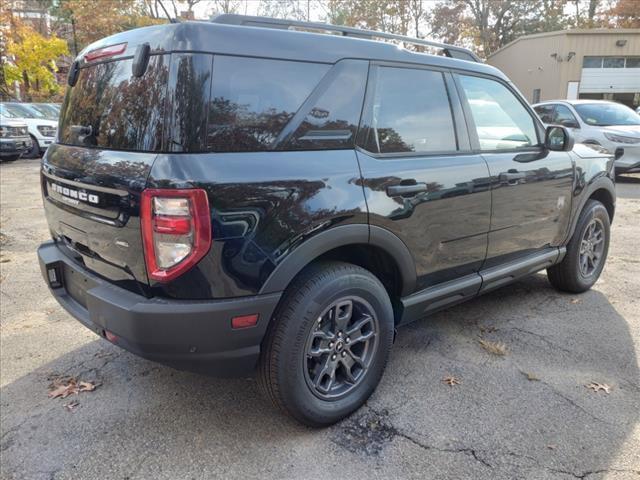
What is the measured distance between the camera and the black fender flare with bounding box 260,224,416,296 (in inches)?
85.8

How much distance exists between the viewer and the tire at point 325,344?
228cm

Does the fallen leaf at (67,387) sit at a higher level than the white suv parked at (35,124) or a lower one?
lower

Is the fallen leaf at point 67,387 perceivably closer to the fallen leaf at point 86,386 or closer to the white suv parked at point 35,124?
the fallen leaf at point 86,386

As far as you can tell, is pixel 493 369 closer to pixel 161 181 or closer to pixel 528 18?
pixel 161 181

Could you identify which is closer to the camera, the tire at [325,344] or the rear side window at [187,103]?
the rear side window at [187,103]

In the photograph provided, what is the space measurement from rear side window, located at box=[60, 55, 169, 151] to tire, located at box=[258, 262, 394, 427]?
94 centimetres

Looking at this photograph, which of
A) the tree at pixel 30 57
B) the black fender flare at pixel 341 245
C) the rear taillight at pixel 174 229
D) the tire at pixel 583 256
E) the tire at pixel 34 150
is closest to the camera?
the rear taillight at pixel 174 229

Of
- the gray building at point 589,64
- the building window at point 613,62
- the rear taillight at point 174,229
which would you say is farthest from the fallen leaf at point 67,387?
the building window at point 613,62

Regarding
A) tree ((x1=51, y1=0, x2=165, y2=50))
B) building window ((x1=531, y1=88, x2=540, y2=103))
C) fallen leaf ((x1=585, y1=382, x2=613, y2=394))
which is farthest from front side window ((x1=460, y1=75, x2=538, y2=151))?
building window ((x1=531, y1=88, x2=540, y2=103))

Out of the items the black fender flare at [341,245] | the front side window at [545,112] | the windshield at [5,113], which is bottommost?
the black fender flare at [341,245]

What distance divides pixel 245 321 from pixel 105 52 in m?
1.56

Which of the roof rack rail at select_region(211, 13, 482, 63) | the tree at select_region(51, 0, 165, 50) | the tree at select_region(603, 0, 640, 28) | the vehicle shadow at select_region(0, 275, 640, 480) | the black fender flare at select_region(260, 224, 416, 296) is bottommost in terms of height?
the vehicle shadow at select_region(0, 275, 640, 480)

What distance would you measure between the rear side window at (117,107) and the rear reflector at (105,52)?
5cm

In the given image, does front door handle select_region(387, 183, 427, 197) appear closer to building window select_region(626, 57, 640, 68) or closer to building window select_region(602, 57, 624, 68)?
building window select_region(602, 57, 624, 68)
